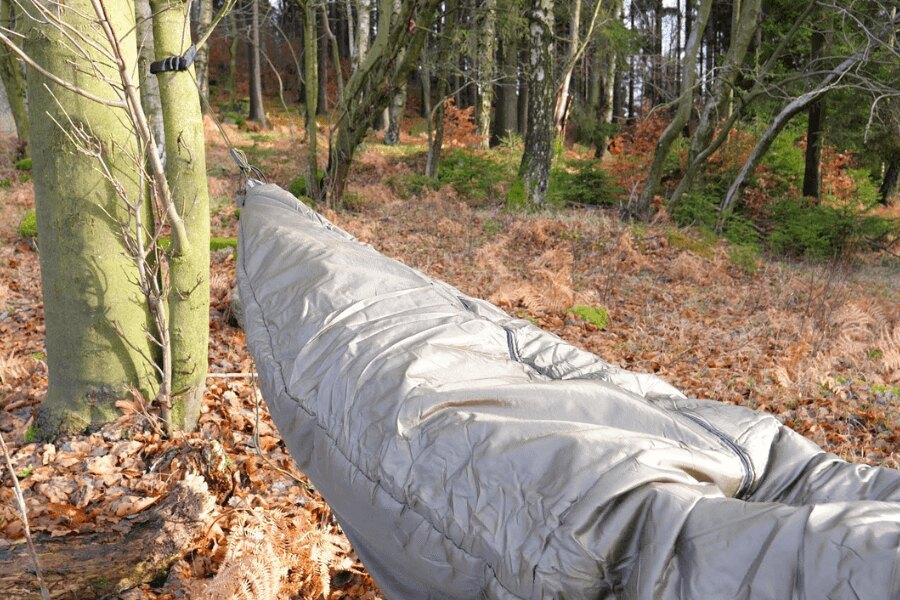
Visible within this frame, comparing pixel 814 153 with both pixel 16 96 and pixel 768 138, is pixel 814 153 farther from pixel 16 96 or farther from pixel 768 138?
pixel 16 96

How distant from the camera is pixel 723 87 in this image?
12.1m

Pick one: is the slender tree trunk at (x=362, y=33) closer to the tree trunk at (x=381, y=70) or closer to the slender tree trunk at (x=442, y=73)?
the slender tree trunk at (x=442, y=73)

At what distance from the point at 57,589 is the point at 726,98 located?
42.9 ft

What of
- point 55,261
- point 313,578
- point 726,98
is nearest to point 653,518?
point 313,578

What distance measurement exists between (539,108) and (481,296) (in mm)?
5807

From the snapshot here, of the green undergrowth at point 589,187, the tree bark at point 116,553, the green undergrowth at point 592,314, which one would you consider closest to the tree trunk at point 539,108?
the green undergrowth at point 589,187

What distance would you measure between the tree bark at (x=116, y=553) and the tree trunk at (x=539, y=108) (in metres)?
9.94

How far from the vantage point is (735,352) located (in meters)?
6.12

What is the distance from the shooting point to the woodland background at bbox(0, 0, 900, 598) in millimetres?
2859

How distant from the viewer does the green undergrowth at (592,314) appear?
6820 mm

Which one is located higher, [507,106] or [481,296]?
[507,106]

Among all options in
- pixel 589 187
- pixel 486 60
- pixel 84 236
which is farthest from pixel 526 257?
pixel 486 60

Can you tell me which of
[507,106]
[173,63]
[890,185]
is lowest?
[890,185]

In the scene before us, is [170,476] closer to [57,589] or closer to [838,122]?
[57,589]
